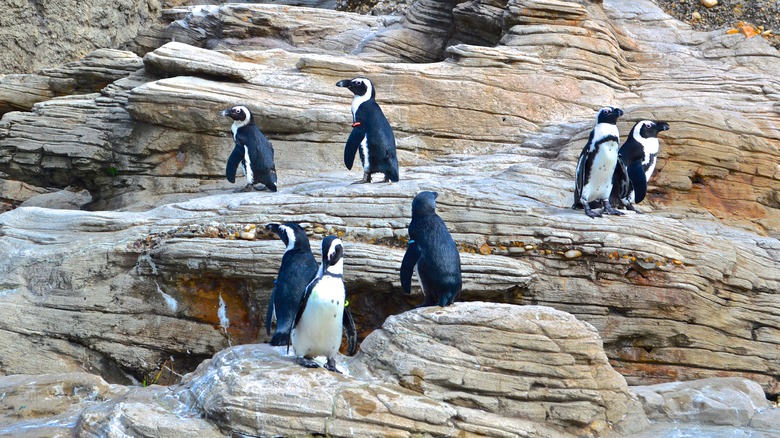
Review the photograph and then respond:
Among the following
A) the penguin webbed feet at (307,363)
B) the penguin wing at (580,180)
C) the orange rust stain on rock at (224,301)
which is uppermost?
the penguin wing at (580,180)

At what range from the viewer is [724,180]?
9.95 m

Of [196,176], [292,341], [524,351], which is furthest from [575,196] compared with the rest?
[196,176]

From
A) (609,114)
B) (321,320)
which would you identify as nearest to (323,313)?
(321,320)

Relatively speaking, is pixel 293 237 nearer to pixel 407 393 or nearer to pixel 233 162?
pixel 407 393

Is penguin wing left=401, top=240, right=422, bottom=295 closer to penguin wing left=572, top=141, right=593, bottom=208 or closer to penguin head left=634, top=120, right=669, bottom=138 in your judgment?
penguin wing left=572, top=141, right=593, bottom=208

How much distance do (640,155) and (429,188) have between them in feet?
7.83

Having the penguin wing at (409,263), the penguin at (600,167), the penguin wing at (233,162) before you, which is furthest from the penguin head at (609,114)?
the penguin wing at (233,162)

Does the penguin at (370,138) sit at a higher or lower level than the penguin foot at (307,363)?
higher

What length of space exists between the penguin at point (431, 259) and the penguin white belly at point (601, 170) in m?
2.25

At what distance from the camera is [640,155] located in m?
9.30

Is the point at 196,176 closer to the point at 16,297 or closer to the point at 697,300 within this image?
the point at 16,297

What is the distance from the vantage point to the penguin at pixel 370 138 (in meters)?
9.61

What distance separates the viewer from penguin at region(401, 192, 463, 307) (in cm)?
657

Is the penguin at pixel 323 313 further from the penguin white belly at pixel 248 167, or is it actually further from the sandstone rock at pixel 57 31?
the sandstone rock at pixel 57 31
